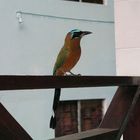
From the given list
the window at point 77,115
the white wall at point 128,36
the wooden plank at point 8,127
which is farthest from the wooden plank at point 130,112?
the window at point 77,115

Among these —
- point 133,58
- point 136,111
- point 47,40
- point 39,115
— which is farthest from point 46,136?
point 136,111

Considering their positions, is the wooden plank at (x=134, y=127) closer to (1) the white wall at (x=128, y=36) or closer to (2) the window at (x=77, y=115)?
A: (1) the white wall at (x=128, y=36)

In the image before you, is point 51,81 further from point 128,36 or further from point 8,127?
point 128,36

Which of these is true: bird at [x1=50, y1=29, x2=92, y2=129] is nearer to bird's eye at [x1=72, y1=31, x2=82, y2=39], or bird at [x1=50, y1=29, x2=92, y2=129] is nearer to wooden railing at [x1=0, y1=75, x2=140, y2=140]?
bird's eye at [x1=72, y1=31, x2=82, y2=39]

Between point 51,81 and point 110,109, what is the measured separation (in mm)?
632

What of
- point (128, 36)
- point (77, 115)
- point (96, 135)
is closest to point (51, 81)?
point (96, 135)

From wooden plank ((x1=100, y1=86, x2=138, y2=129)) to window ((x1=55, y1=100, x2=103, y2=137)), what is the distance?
2.81 m

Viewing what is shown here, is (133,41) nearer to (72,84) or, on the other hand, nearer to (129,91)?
(129,91)

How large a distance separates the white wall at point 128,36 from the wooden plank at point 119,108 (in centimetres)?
86

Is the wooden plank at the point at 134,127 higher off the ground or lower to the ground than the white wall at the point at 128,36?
lower

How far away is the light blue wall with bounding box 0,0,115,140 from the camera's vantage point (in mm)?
4375

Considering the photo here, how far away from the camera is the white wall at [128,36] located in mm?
2832

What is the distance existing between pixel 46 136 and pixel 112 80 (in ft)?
10.0

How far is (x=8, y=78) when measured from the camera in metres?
1.23
